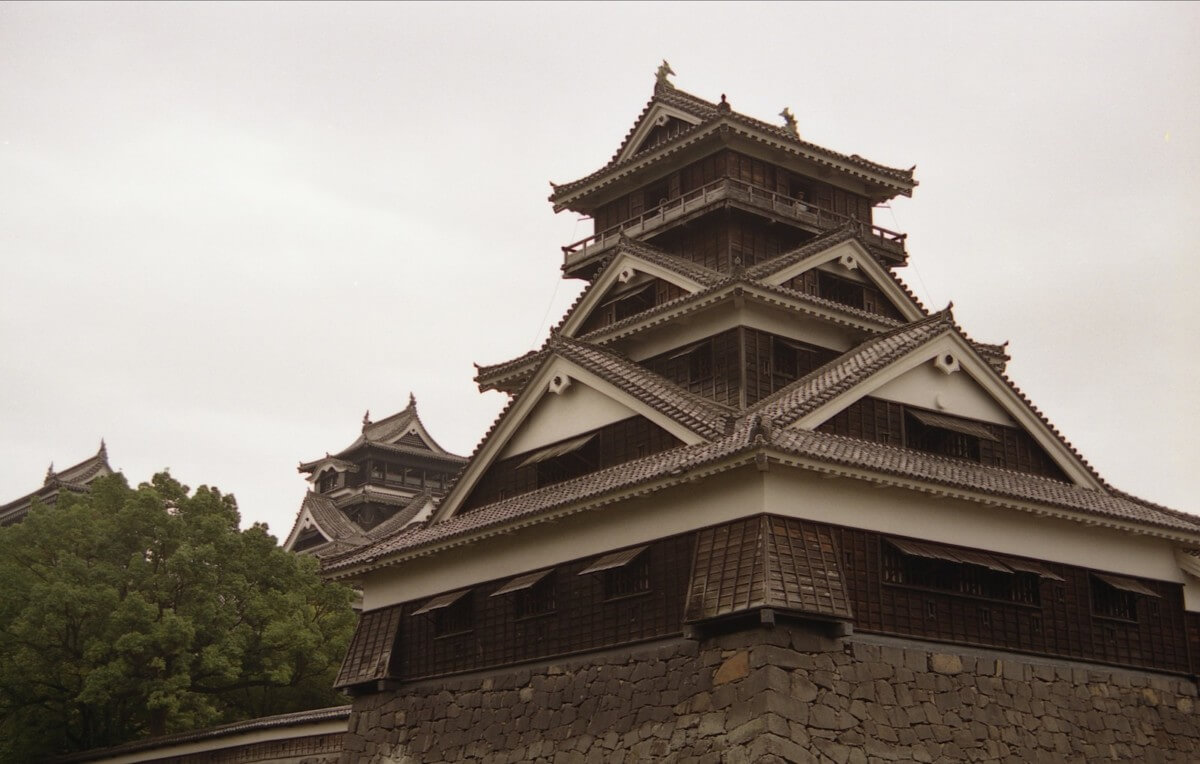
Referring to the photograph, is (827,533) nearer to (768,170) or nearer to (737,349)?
(737,349)

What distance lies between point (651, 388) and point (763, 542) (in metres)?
5.41

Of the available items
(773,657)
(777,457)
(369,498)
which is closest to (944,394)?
(777,457)

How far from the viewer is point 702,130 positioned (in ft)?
105

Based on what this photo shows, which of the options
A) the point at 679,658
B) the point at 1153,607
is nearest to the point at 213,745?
the point at 679,658

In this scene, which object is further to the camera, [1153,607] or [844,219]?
[844,219]

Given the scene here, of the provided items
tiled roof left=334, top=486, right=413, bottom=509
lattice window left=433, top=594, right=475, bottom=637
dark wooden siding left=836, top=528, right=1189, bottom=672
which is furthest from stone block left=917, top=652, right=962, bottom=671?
tiled roof left=334, top=486, right=413, bottom=509

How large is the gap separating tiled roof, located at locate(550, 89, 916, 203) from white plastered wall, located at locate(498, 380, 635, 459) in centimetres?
701

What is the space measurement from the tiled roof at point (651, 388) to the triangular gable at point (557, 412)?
4cm

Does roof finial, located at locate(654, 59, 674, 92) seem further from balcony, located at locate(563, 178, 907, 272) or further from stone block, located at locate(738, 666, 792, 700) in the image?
stone block, located at locate(738, 666, 792, 700)

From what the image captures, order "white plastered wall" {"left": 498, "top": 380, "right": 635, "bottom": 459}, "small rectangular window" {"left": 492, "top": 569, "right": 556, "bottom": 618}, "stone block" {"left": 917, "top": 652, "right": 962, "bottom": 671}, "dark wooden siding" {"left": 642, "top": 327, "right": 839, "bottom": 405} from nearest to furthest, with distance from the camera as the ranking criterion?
"stone block" {"left": 917, "top": 652, "right": 962, "bottom": 671}
"small rectangular window" {"left": 492, "top": 569, "right": 556, "bottom": 618}
"dark wooden siding" {"left": 642, "top": 327, "right": 839, "bottom": 405}
"white plastered wall" {"left": 498, "top": 380, "right": 635, "bottom": 459}

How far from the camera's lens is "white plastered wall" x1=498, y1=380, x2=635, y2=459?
28359 millimetres

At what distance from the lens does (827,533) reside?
2416 cm

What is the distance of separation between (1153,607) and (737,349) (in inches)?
381

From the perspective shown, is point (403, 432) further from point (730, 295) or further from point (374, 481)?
point (730, 295)
